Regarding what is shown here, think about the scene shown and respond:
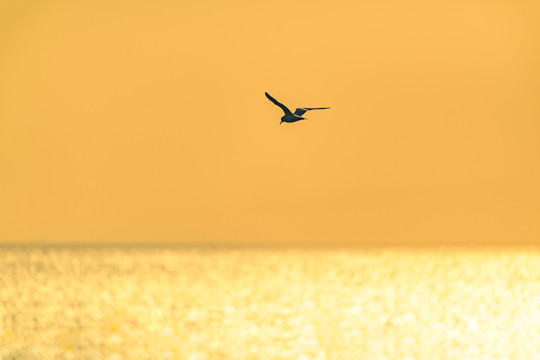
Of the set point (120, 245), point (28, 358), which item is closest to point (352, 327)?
point (28, 358)

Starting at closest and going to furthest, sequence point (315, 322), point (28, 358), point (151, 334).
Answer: point (28, 358) < point (151, 334) < point (315, 322)

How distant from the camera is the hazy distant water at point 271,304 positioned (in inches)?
144

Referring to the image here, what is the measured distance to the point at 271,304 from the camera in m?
4.66

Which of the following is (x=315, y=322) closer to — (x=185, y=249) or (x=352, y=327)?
(x=352, y=327)

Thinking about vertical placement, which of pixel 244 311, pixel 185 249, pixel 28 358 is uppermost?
pixel 185 249

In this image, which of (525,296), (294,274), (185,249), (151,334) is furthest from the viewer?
(185,249)

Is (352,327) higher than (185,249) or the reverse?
the reverse

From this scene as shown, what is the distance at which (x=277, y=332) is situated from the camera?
3.94 metres

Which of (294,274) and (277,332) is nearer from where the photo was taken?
(277,332)

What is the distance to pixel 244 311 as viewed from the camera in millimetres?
4457

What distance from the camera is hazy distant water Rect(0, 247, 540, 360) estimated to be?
365 cm

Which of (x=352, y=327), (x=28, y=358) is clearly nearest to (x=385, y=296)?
(x=352, y=327)

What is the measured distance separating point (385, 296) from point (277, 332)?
1.31m

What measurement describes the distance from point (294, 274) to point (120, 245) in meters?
2.68
